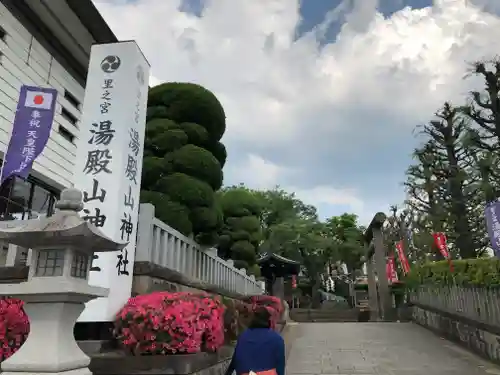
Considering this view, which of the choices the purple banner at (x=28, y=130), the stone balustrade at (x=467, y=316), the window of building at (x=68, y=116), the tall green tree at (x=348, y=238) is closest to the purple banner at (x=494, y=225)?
the stone balustrade at (x=467, y=316)

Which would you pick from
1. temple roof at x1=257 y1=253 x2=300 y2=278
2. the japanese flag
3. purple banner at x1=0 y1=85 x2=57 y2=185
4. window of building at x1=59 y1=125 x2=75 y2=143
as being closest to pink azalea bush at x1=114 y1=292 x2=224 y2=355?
purple banner at x1=0 y1=85 x2=57 y2=185

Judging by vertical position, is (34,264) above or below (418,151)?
below

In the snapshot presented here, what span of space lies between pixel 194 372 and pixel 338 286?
40.2 metres

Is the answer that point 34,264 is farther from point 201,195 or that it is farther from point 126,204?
point 201,195

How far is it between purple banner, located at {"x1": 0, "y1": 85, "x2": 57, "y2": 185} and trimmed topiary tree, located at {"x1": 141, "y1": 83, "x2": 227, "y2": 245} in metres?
2.03

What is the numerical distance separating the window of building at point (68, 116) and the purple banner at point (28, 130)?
3808mm

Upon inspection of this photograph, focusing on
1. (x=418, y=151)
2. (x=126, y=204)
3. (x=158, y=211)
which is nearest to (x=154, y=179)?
(x=158, y=211)

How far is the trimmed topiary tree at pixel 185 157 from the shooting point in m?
8.17

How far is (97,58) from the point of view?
6.83 metres

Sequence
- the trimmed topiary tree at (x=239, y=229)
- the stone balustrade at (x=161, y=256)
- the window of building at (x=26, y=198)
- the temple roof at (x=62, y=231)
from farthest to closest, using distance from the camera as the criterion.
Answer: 1. the trimmed topiary tree at (x=239, y=229)
2. the window of building at (x=26, y=198)
3. the stone balustrade at (x=161, y=256)
4. the temple roof at (x=62, y=231)

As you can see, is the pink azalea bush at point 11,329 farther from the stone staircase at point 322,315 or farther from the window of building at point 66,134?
the stone staircase at point 322,315

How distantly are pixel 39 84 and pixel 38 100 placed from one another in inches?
120

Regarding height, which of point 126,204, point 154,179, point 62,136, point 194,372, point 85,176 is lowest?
point 194,372

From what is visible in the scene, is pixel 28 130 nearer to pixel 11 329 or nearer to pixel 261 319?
pixel 11 329
